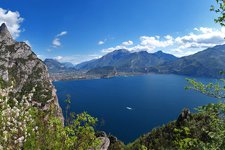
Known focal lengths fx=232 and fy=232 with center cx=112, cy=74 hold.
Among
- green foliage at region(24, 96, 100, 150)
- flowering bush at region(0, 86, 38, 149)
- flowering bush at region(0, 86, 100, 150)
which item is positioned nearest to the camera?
flowering bush at region(0, 86, 38, 149)

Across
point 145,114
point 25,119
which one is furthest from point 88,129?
point 145,114

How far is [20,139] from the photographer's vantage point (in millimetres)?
7176

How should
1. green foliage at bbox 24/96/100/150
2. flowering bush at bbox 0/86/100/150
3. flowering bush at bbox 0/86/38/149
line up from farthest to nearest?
green foliage at bbox 24/96/100/150, flowering bush at bbox 0/86/100/150, flowering bush at bbox 0/86/38/149

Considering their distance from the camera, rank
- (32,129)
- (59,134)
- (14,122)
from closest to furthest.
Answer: (14,122) < (32,129) < (59,134)

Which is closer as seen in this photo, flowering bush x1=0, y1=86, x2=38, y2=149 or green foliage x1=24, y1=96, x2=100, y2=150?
flowering bush x1=0, y1=86, x2=38, y2=149

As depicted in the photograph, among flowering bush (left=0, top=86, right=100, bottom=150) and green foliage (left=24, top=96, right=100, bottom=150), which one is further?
green foliage (left=24, top=96, right=100, bottom=150)

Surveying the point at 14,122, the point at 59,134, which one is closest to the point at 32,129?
the point at 14,122

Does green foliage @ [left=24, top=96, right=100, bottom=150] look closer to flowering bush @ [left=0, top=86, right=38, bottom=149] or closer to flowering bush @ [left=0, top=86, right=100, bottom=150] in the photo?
flowering bush @ [left=0, top=86, right=100, bottom=150]

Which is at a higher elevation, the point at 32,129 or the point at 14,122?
the point at 14,122

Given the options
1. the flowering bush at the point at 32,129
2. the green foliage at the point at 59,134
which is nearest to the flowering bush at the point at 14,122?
the flowering bush at the point at 32,129

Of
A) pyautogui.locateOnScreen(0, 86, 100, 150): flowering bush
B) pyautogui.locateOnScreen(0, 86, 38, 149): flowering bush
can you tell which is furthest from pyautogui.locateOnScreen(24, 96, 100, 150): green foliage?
pyautogui.locateOnScreen(0, 86, 38, 149): flowering bush

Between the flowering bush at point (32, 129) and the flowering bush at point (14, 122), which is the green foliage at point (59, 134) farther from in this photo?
the flowering bush at point (14, 122)

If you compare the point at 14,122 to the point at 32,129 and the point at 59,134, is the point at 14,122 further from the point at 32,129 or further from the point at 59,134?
the point at 59,134

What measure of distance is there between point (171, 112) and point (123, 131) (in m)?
56.5
